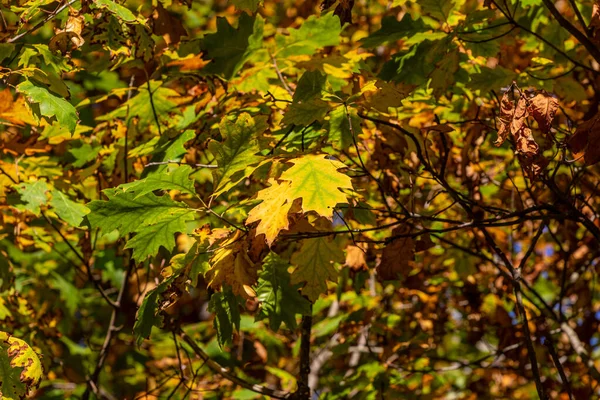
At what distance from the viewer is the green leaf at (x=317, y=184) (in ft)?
5.83

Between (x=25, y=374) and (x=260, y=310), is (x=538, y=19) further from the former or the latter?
(x=25, y=374)

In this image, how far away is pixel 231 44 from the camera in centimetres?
274

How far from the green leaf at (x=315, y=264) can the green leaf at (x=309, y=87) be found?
1.64ft

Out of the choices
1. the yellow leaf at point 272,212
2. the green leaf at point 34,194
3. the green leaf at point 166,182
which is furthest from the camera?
the green leaf at point 34,194

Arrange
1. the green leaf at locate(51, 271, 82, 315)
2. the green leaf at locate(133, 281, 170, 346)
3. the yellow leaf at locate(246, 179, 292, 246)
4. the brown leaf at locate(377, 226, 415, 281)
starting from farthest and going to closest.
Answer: the green leaf at locate(51, 271, 82, 315) < the brown leaf at locate(377, 226, 415, 281) < the green leaf at locate(133, 281, 170, 346) < the yellow leaf at locate(246, 179, 292, 246)

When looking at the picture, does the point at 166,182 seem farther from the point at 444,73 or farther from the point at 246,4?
the point at 444,73

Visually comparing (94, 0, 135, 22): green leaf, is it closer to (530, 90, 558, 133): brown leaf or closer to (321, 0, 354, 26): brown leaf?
(321, 0, 354, 26): brown leaf

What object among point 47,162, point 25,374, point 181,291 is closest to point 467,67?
point 181,291

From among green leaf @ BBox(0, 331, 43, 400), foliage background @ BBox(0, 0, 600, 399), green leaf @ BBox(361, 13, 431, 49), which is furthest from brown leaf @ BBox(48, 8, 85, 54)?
green leaf @ BBox(361, 13, 431, 49)

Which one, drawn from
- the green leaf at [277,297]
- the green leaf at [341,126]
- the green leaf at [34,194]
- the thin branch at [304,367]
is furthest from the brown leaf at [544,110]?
the green leaf at [34,194]

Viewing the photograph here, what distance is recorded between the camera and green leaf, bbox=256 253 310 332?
7.83 feet

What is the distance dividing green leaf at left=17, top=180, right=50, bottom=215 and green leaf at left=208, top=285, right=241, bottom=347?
1054 mm

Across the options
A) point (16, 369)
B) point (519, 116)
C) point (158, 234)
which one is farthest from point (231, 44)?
point (16, 369)

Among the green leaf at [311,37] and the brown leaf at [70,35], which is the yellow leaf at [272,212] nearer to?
the brown leaf at [70,35]
